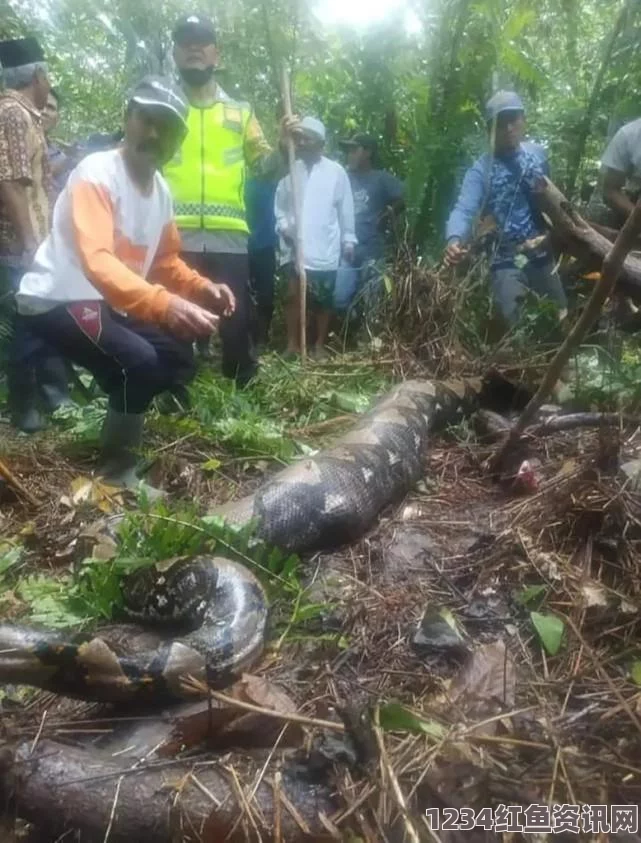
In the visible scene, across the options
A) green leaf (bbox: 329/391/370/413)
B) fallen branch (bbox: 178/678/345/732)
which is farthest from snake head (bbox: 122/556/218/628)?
green leaf (bbox: 329/391/370/413)

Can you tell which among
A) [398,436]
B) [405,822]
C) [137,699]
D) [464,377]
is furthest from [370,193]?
[405,822]

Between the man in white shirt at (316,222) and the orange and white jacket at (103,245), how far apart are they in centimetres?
290

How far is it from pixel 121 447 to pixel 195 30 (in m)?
2.98

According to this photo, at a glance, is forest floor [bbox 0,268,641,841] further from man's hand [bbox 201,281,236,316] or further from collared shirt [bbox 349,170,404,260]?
collared shirt [bbox 349,170,404,260]

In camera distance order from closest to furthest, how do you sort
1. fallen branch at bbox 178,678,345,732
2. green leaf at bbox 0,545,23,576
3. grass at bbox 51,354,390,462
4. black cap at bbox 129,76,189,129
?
fallen branch at bbox 178,678,345,732
green leaf at bbox 0,545,23,576
black cap at bbox 129,76,189,129
grass at bbox 51,354,390,462

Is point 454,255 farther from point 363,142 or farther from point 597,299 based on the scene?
point 597,299

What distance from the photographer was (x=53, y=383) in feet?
17.0

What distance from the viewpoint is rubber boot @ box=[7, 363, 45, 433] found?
4789mm

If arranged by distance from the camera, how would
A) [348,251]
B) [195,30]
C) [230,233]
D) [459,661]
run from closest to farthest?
[459,661]
[195,30]
[230,233]
[348,251]

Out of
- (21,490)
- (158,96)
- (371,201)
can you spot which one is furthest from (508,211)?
(21,490)

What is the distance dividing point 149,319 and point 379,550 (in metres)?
1.53

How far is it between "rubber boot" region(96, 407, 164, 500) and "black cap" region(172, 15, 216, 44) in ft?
9.09

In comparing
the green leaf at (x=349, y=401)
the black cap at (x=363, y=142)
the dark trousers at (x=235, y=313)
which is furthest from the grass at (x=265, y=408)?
the black cap at (x=363, y=142)

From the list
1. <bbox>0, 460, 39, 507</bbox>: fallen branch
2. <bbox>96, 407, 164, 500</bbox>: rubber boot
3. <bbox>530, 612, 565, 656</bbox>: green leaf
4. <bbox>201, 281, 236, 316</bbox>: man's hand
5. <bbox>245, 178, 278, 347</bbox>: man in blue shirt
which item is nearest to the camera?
<bbox>530, 612, 565, 656</bbox>: green leaf
